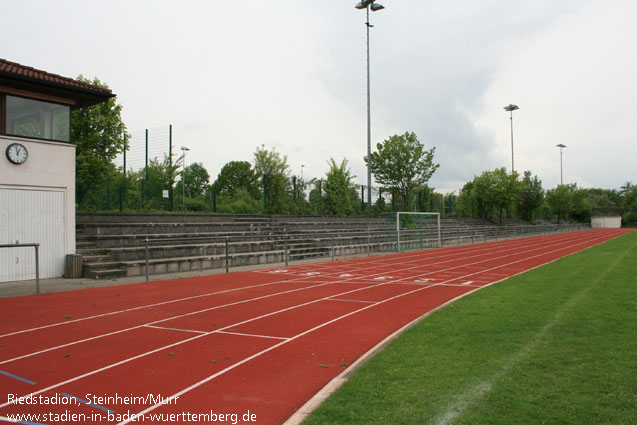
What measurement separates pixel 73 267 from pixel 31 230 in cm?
150

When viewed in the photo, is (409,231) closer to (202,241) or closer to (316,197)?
(316,197)

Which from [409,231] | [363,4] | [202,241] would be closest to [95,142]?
[202,241]

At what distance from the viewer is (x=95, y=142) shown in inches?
794

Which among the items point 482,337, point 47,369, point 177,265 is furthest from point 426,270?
point 47,369

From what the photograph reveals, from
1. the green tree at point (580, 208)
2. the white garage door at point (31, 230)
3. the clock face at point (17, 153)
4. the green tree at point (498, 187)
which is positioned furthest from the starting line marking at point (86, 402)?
the green tree at point (580, 208)

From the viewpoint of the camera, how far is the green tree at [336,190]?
103 feet

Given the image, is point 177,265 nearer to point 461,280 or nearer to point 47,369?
point 461,280

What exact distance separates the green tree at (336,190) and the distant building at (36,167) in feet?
63.3

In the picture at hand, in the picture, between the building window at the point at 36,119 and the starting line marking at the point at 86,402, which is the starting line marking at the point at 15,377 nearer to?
the starting line marking at the point at 86,402

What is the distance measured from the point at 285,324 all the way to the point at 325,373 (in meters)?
2.45

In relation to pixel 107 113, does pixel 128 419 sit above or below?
below

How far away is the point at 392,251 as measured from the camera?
81.5ft

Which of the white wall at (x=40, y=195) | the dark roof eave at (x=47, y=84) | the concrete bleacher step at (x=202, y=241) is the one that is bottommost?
the concrete bleacher step at (x=202, y=241)

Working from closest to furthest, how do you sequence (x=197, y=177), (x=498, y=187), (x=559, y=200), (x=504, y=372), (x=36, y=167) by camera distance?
1. (x=504, y=372)
2. (x=36, y=167)
3. (x=498, y=187)
4. (x=559, y=200)
5. (x=197, y=177)
